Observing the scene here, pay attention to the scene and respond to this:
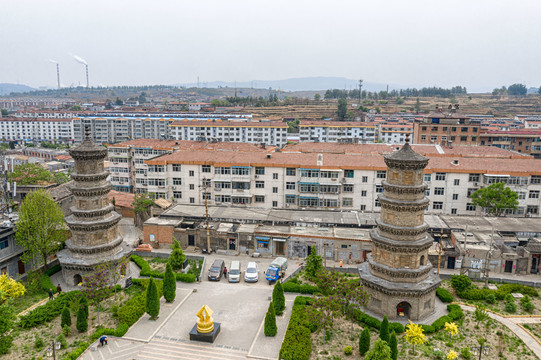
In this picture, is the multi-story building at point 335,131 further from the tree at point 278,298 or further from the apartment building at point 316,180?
the tree at point 278,298

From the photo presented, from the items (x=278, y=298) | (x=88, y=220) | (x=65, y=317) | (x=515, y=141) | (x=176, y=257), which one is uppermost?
(x=515, y=141)

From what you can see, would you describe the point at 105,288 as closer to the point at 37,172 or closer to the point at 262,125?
the point at 37,172

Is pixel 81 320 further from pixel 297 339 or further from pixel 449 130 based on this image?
pixel 449 130

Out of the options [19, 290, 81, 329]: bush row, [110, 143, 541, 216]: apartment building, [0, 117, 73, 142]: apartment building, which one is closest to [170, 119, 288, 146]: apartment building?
[110, 143, 541, 216]: apartment building

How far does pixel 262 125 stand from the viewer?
397 feet

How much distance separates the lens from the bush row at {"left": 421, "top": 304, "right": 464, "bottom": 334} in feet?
110

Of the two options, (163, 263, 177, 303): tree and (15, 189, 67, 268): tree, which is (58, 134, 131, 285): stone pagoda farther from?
(163, 263, 177, 303): tree

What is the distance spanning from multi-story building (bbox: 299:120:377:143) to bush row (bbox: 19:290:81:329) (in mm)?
94931

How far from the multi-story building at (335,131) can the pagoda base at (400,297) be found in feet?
295

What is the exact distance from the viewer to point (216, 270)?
144 feet

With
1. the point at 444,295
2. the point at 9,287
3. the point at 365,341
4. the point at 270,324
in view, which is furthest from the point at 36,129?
the point at 365,341

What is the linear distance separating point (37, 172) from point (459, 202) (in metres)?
65.2

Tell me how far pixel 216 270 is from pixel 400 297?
19295 millimetres

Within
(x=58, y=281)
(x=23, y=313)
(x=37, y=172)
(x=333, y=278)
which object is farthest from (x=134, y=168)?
(x=333, y=278)
